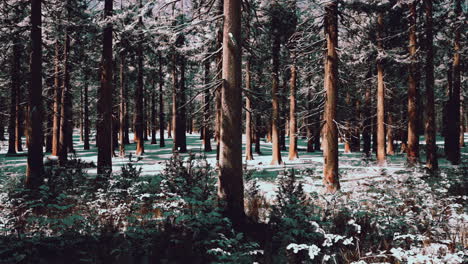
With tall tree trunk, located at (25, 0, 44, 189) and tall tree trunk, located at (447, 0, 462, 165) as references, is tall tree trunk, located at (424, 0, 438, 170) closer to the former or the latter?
tall tree trunk, located at (447, 0, 462, 165)

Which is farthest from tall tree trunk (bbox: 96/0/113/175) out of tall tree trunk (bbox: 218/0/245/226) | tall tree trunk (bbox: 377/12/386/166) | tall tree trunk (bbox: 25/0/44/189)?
tall tree trunk (bbox: 377/12/386/166)

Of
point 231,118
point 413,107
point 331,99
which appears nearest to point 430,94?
point 413,107

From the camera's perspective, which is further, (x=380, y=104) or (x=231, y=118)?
(x=380, y=104)

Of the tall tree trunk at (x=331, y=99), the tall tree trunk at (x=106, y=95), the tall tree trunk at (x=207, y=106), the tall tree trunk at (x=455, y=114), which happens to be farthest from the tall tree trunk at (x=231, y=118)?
the tall tree trunk at (x=455, y=114)

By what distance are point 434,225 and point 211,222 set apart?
3821 mm

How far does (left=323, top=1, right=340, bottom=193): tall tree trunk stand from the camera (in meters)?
9.41

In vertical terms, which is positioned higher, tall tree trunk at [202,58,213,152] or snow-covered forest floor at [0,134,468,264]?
tall tree trunk at [202,58,213,152]

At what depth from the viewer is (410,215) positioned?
5375 millimetres

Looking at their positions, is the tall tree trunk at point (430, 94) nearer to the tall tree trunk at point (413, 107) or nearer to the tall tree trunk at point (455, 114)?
the tall tree trunk at point (413, 107)

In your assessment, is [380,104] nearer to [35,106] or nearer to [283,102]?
[283,102]

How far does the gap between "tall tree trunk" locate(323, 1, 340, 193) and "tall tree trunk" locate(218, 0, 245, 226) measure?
481 cm

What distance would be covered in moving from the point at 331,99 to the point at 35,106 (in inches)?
375

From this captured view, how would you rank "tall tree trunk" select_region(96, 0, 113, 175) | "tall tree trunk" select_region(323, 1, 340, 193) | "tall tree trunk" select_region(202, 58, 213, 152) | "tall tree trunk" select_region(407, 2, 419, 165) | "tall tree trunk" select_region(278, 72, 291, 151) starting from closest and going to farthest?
1. "tall tree trunk" select_region(202, 58, 213, 152)
2. "tall tree trunk" select_region(323, 1, 340, 193)
3. "tall tree trunk" select_region(96, 0, 113, 175)
4. "tall tree trunk" select_region(407, 2, 419, 165)
5. "tall tree trunk" select_region(278, 72, 291, 151)

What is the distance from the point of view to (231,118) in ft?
18.2
